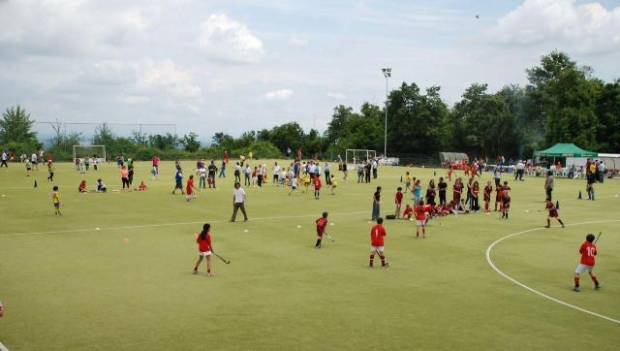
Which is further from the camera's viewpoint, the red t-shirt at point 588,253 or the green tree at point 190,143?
the green tree at point 190,143

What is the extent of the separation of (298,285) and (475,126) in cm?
7454

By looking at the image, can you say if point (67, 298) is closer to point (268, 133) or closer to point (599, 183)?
point (599, 183)

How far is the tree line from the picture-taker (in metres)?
71.8

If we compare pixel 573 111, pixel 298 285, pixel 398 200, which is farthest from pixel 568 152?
pixel 298 285

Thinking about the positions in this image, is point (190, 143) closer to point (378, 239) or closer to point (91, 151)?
point (91, 151)

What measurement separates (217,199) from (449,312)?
78.0 ft

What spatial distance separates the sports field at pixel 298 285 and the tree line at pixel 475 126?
50317 mm

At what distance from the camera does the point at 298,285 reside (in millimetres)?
14773

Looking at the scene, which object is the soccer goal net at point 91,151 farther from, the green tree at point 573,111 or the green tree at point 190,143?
the green tree at point 573,111

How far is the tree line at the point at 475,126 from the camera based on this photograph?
7181 centimetres

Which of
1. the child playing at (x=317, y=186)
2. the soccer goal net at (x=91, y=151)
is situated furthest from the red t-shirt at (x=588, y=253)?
the soccer goal net at (x=91, y=151)

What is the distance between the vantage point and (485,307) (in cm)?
1297

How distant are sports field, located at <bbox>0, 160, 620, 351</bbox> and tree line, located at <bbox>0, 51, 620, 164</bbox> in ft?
165

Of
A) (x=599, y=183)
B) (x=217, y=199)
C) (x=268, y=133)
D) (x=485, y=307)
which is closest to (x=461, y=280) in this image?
(x=485, y=307)
